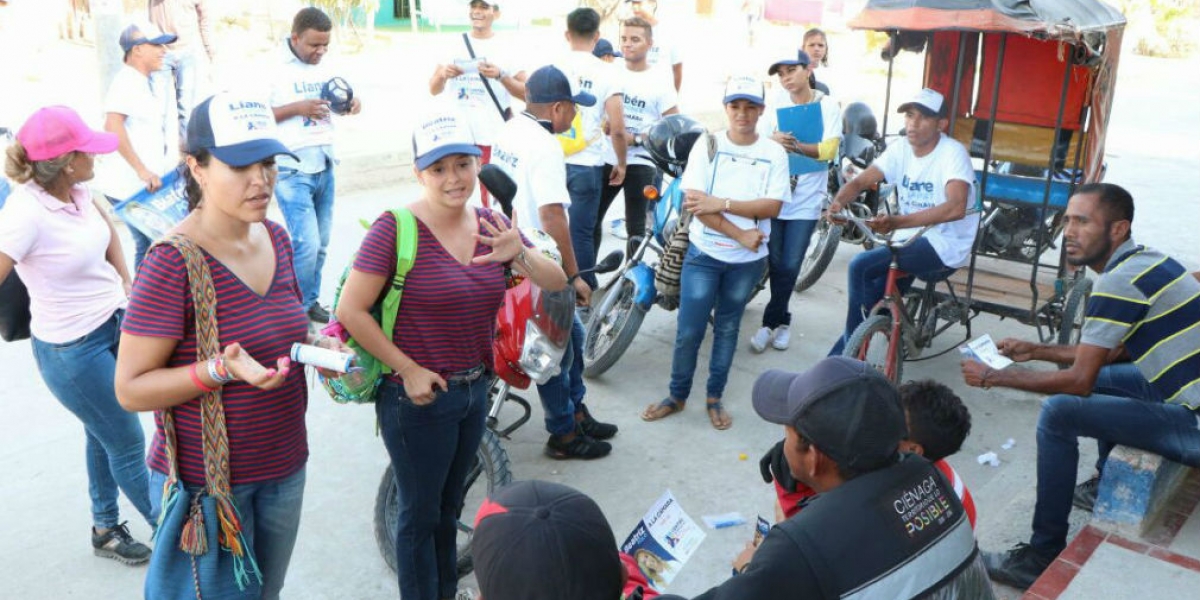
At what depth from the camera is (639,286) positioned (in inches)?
237

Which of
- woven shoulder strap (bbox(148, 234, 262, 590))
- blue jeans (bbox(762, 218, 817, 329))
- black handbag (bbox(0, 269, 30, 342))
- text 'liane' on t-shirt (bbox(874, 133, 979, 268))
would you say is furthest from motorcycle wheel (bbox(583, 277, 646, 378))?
woven shoulder strap (bbox(148, 234, 262, 590))

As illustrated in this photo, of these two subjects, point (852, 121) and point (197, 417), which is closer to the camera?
point (197, 417)

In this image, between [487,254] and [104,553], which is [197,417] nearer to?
[487,254]

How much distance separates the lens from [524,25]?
24781 mm

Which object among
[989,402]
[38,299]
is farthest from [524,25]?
[38,299]

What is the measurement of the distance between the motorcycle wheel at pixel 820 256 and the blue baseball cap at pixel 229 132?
5.75 metres

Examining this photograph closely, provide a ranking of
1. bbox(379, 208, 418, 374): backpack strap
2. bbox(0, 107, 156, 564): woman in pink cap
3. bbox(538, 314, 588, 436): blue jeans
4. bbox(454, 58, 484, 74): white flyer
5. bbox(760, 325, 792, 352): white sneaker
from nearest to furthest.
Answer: bbox(379, 208, 418, 374): backpack strap < bbox(0, 107, 156, 564): woman in pink cap < bbox(538, 314, 588, 436): blue jeans < bbox(760, 325, 792, 352): white sneaker < bbox(454, 58, 484, 74): white flyer

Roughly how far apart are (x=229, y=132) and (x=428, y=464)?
1.33m

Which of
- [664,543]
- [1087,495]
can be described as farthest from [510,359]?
[1087,495]

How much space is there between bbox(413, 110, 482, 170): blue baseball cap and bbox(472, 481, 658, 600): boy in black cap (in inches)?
61.0

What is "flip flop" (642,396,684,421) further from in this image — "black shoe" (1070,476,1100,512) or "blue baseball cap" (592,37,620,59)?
"blue baseball cap" (592,37,620,59)

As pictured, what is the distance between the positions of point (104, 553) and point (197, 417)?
2.01 m

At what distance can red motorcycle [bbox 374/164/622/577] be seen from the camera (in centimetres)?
409

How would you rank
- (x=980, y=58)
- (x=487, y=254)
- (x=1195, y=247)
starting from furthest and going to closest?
1. (x=1195, y=247)
2. (x=980, y=58)
3. (x=487, y=254)
